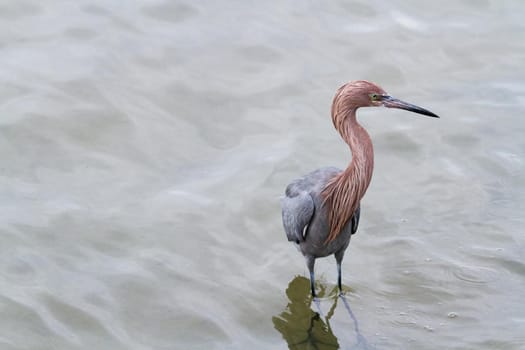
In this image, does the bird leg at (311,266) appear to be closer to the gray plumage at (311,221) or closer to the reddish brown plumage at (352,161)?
the gray plumage at (311,221)

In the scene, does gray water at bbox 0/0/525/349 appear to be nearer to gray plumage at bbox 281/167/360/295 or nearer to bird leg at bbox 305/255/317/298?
bird leg at bbox 305/255/317/298

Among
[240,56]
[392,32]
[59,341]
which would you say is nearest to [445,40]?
[392,32]

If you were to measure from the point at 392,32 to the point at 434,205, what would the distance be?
3129 mm

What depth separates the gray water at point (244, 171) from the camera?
7.11 m

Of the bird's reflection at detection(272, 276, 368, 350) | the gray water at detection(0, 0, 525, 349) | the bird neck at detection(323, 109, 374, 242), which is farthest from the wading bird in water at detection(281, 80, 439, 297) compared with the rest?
the gray water at detection(0, 0, 525, 349)

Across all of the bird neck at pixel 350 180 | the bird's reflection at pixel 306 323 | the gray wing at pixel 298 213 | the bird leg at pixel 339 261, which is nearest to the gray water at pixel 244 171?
the bird's reflection at pixel 306 323

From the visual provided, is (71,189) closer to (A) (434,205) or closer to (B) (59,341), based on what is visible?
(B) (59,341)

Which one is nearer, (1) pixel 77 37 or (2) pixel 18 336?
(2) pixel 18 336

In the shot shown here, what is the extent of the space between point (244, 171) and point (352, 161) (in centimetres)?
Answer: 208

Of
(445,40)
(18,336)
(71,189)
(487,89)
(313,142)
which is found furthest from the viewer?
(445,40)

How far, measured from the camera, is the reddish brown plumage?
687 centimetres

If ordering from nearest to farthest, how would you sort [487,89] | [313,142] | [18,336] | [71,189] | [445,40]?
1. [18,336]
2. [71,189]
3. [313,142]
4. [487,89]
5. [445,40]

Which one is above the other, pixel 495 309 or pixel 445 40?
pixel 445 40

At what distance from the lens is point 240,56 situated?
10492 millimetres
